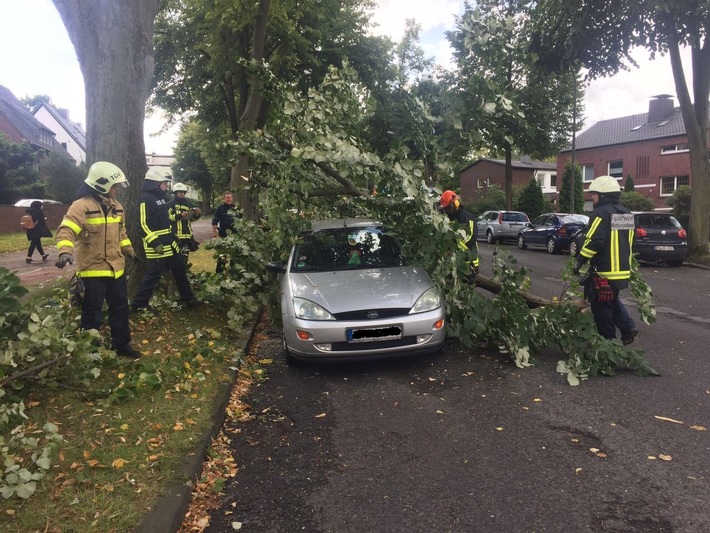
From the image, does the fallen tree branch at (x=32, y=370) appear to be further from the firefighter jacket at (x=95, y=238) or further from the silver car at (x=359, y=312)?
the silver car at (x=359, y=312)

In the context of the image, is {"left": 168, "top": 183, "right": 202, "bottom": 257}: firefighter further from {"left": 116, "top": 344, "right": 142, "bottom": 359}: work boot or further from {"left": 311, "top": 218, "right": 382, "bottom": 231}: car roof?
{"left": 116, "top": 344, "right": 142, "bottom": 359}: work boot

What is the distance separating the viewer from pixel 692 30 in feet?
50.6

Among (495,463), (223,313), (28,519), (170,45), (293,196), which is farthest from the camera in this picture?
(170,45)

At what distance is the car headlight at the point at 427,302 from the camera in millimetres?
5781

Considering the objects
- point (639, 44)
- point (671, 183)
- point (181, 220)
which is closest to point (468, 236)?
point (181, 220)

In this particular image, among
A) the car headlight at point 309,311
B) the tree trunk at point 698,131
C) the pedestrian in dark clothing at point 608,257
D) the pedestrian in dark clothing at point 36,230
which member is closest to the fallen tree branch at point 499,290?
A: the pedestrian in dark clothing at point 608,257

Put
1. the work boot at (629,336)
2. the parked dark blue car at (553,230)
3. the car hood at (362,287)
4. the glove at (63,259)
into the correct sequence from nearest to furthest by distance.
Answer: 1. the glove at (63,259)
2. the car hood at (362,287)
3. the work boot at (629,336)
4. the parked dark blue car at (553,230)

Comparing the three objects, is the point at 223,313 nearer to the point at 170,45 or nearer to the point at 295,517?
the point at 295,517

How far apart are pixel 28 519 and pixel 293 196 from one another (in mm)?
5434

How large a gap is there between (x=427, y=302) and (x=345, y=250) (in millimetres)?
1400

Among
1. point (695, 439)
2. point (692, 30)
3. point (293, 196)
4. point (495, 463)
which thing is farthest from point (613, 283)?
point (692, 30)

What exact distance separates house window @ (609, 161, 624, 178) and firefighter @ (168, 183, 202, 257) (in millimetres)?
40251

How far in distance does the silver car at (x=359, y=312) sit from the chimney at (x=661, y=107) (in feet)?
143

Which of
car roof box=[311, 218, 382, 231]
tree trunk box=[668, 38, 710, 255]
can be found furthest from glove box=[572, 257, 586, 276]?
tree trunk box=[668, 38, 710, 255]
